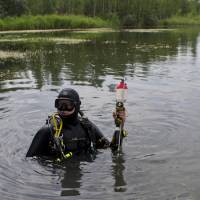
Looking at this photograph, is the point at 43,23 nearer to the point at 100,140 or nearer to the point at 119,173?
the point at 100,140

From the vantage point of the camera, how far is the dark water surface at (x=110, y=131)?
584 cm

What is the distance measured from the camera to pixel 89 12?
81.9 m

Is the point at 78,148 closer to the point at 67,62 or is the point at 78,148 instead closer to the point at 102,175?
the point at 102,175

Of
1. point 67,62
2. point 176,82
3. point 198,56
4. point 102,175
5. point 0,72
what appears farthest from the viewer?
point 198,56

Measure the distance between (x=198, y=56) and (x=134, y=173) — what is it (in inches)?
710

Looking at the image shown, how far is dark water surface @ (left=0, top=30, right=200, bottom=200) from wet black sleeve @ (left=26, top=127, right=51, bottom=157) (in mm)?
293

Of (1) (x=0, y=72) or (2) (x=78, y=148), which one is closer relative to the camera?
(2) (x=78, y=148)

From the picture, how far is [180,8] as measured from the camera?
359ft

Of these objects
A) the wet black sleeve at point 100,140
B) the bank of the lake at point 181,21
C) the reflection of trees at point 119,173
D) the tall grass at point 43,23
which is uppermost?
the bank of the lake at point 181,21

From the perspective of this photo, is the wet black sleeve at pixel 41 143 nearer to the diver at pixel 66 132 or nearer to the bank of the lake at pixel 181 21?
the diver at pixel 66 132

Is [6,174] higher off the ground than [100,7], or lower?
lower

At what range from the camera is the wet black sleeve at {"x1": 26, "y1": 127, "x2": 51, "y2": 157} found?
6.04m

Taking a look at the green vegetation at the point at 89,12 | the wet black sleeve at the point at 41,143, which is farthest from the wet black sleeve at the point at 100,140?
the green vegetation at the point at 89,12

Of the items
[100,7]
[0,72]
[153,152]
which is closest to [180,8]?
[100,7]
